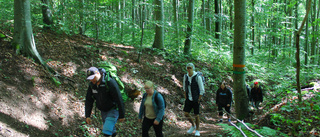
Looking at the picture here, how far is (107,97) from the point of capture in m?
4.27

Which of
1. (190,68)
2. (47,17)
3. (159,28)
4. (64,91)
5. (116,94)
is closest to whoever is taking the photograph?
(116,94)

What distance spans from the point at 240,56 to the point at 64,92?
17.9 feet

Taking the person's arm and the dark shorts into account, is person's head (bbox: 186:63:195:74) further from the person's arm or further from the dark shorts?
the person's arm

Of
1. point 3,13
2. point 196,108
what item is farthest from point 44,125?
point 3,13

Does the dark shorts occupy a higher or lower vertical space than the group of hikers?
lower

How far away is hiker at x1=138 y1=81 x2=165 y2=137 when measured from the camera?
4449 millimetres

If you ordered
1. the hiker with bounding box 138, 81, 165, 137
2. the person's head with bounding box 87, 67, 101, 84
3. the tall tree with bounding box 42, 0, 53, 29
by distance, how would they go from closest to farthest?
the person's head with bounding box 87, 67, 101, 84, the hiker with bounding box 138, 81, 165, 137, the tall tree with bounding box 42, 0, 53, 29

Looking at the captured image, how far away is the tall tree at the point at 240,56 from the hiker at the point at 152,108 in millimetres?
2452

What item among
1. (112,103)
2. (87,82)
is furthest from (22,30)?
(112,103)

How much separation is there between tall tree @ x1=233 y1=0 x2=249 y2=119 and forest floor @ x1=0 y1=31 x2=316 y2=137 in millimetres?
528

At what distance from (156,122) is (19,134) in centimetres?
293

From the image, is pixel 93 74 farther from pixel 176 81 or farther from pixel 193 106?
pixel 176 81

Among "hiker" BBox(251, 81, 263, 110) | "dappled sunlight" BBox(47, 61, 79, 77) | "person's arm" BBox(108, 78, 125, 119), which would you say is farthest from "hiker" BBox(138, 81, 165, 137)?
"hiker" BBox(251, 81, 263, 110)

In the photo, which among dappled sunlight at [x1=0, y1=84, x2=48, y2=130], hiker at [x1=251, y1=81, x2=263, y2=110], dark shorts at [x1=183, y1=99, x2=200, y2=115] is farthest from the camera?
hiker at [x1=251, y1=81, x2=263, y2=110]
